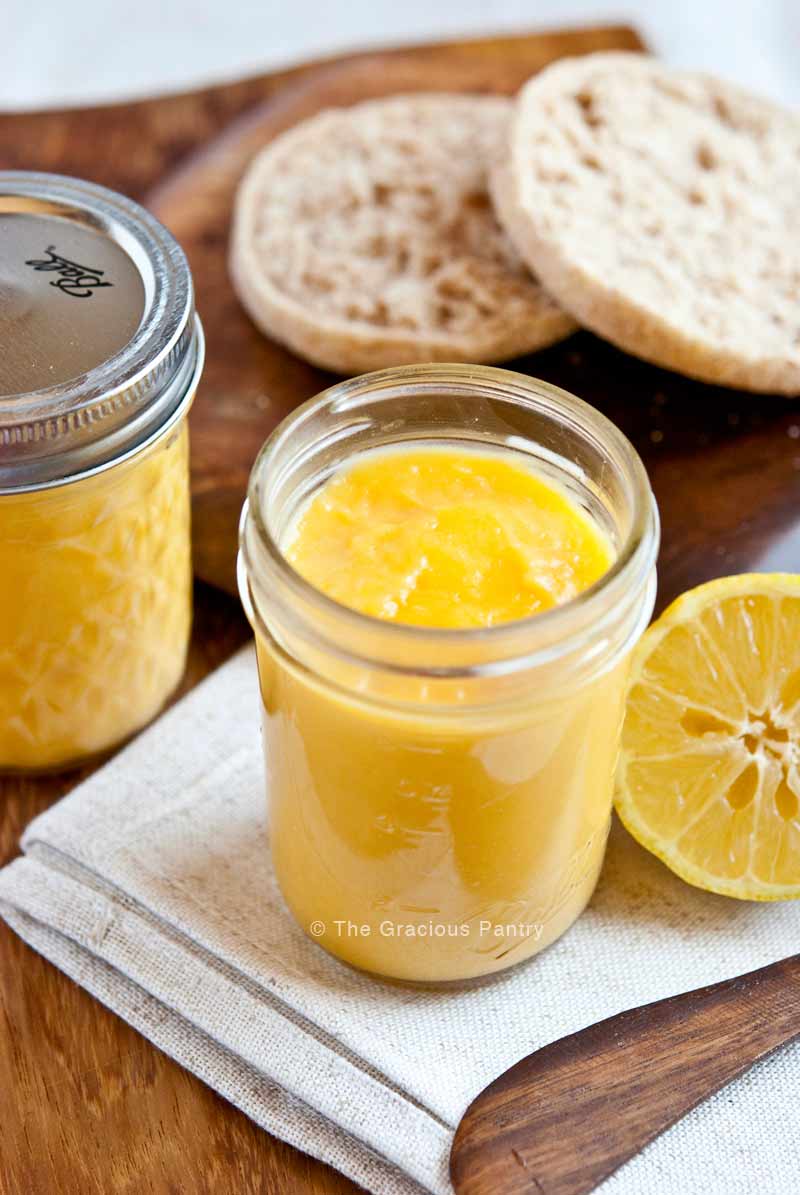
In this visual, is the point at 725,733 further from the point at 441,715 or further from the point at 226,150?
the point at 226,150

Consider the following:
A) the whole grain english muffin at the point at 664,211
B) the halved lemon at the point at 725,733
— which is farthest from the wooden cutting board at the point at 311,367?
the halved lemon at the point at 725,733

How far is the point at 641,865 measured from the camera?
1781 mm

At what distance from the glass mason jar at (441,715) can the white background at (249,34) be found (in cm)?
193

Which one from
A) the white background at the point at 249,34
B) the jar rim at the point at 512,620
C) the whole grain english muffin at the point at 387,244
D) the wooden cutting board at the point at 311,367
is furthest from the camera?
the white background at the point at 249,34

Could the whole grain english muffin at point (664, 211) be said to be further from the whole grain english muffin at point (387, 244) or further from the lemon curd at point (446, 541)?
the lemon curd at point (446, 541)

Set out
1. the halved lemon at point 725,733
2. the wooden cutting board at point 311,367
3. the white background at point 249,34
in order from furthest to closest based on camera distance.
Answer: the white background at point 249,34 → the wooden cutting board at point 311,367 → the halved lemon at point 725,733

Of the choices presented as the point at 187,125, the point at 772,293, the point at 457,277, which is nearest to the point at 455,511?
the point at 457,277

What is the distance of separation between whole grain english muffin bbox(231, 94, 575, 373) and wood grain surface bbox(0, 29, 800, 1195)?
10 centimetres

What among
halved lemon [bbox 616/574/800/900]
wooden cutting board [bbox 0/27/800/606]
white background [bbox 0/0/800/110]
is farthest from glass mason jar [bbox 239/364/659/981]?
white background [bbox 0/0/800/110]

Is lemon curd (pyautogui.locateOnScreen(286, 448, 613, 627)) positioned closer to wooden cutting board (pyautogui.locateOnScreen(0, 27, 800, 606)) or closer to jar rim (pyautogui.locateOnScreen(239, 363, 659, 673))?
jar rim (pyautogui.locateOnScreen(239, 363, 659, 673))

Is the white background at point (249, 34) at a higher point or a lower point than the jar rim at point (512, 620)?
lower

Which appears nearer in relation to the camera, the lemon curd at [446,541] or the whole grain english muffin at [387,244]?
the lemon curd at [446,541]

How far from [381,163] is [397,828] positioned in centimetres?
145

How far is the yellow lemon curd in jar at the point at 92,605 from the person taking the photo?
1664 millimetres
